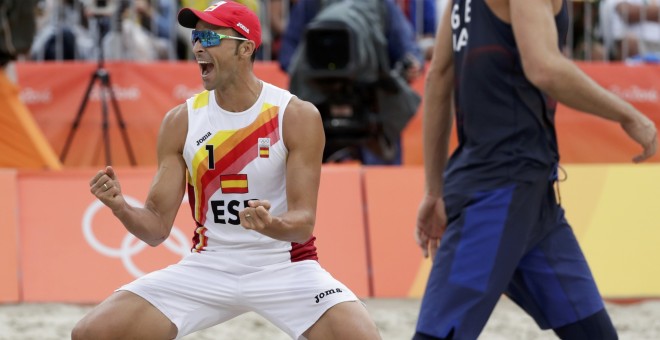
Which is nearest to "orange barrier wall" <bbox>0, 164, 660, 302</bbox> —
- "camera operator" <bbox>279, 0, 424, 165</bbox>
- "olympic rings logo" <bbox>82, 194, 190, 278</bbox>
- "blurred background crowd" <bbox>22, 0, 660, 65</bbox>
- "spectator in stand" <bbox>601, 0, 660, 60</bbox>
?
"olympic rings logo" <bbox>82, 194, 190, 278</bbox>

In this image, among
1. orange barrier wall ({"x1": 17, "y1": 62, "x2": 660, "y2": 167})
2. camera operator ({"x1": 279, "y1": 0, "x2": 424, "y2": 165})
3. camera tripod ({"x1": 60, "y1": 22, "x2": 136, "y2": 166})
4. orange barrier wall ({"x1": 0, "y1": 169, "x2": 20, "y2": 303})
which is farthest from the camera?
orange barrier wall ({"x1": 17, "y1": 62, "x2": 660, "y2": 167})

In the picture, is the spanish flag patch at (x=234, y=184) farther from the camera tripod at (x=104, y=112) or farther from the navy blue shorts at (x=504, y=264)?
the camera tripod at (x=104, y=112)

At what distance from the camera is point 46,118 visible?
10.0 meters

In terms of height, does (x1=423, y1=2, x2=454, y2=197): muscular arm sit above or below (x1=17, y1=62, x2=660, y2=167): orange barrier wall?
above

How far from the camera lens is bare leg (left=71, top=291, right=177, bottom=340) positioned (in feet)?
13.7

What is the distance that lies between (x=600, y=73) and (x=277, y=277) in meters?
6.68

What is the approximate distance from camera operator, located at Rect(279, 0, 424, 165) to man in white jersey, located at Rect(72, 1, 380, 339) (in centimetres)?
376

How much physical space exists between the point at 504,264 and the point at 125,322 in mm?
1453

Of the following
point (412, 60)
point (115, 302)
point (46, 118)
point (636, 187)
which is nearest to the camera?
point (115, 302)

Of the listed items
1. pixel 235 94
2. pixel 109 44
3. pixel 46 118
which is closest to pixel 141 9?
pixel 109 44

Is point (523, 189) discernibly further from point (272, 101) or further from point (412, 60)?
point (412, 60)

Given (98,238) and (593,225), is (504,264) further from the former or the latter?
(98,238)

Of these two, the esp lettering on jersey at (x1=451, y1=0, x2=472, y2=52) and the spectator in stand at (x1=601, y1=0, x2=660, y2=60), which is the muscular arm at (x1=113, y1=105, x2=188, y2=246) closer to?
the esp lettering on jersey at (x1=451, y1=0, x2=472, y2=52)

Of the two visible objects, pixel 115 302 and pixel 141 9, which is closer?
pixel 115 302
